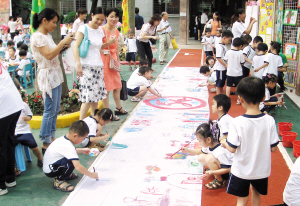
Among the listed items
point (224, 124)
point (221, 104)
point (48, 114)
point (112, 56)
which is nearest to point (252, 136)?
point (224, 124)

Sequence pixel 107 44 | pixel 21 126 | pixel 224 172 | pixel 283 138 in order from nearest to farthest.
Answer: pixel 224 172 < pixel 21 126 < pixel 283 138 < pixel 107 44

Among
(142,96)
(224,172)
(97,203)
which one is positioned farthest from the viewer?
(142,96)

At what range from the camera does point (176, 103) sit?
664cm

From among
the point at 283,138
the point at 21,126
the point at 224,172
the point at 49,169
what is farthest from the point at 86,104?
the point at 283,138

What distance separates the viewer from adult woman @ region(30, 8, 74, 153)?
12.8ft

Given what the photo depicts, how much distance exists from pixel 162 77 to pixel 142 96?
2.08 m

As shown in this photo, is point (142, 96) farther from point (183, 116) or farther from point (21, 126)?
point (21, 126)

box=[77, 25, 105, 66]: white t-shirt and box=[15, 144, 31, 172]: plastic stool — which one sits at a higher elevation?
box=[77, 25, 105, 66]: white t-shirt

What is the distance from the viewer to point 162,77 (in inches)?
360

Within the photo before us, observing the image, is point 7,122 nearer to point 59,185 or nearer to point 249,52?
point 59,185

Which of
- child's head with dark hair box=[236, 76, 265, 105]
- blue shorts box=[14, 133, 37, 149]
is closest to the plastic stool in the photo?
blue shorts box=[14, 133, 37, 149]

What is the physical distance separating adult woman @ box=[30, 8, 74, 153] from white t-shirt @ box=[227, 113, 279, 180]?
88.1 inches

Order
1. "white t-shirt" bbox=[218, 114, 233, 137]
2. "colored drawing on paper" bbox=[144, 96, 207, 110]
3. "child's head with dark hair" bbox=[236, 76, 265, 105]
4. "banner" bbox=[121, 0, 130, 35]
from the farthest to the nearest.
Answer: "banner" bbox=[121, 0, 130, 35], "colored drawing on paper" bbox=[144, 96, 207, 110], "white t-shirt" bbox=[218, 114, 233, 137], "child's head with dark hair" bbox=[236, 76, 265, 105]

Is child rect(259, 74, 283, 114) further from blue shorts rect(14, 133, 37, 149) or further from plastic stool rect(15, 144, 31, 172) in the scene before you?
plastic stool rect(15, 144, 31, 172)
